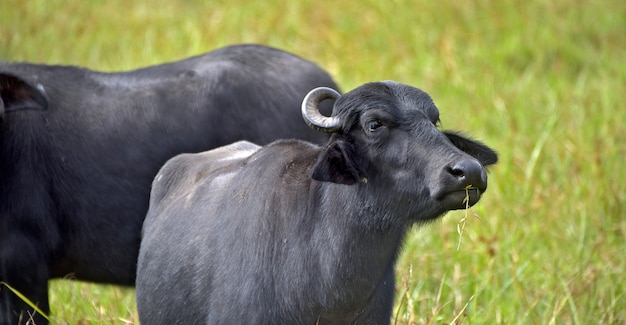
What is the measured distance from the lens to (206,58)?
6.36 meters

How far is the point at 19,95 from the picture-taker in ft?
18.9

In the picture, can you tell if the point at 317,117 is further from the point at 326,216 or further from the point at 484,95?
the point at 484,95

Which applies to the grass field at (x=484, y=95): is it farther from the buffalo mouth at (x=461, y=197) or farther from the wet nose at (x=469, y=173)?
the wet nose at (x=469, y=173)

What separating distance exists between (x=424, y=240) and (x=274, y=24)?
17.6 ft

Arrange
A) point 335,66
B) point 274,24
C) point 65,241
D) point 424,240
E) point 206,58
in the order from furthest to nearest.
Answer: point 274,24
point 335,66
point 424,240
point 206,58
point 65,241

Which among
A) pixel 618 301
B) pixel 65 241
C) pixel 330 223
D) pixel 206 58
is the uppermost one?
pixel 206 58

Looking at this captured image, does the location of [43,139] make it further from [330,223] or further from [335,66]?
[335,66]

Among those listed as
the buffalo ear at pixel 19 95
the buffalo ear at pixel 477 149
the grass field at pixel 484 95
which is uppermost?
the buffalo ear at pixel 19 95

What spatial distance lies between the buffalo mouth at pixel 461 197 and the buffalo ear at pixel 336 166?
1.21ft

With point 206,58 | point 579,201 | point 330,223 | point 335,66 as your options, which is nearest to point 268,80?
point 206,58

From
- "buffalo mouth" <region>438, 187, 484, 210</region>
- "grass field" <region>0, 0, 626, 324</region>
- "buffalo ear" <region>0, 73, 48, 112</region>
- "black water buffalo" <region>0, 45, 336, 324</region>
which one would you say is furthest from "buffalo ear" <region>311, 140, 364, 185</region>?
"buffalo ear" <region>0, 73, 48, 112</region>

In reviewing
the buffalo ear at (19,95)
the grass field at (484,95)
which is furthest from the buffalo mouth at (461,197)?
the buffalo ear at (19,95)

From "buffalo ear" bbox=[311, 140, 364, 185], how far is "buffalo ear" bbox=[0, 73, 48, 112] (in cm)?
233

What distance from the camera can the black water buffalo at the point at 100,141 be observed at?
5.73 metres
